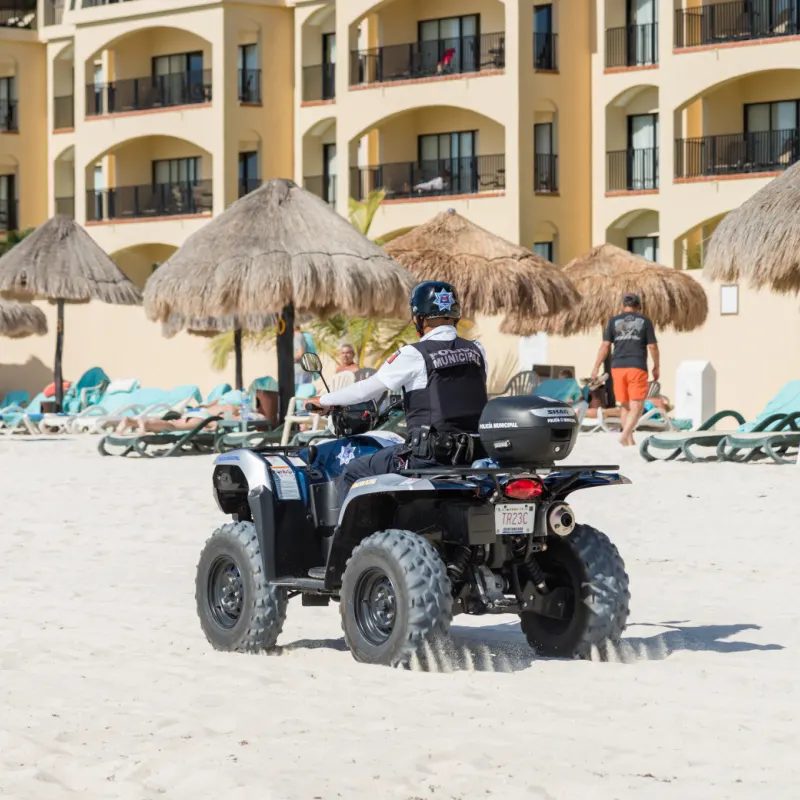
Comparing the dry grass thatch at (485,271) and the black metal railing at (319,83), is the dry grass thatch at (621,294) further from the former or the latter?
the black metal railing at (319,83)

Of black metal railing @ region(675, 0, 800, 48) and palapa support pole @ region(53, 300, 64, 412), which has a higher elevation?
black metal railing @ region(675, 0, 800, 48)

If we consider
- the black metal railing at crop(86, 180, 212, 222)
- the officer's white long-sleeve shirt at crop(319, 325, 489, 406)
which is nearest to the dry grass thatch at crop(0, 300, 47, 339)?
the black metal railing at crop(86, 180, 212, 222)

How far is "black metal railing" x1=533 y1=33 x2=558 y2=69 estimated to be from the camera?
127ft

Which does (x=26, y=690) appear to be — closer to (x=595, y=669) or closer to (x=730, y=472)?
(x=595, y=669)

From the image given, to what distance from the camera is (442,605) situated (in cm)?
649

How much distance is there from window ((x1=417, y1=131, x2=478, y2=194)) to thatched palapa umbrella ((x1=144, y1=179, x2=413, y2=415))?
19.7 m

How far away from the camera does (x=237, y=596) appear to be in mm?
7410

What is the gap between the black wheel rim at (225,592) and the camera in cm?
739

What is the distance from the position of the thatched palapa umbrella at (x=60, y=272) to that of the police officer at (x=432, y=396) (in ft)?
69.3

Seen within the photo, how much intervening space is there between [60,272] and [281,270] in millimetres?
9288

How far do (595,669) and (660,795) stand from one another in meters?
2.04

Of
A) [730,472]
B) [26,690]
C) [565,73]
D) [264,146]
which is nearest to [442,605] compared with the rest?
[26,690]

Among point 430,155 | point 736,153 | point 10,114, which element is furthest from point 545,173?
point 10,114

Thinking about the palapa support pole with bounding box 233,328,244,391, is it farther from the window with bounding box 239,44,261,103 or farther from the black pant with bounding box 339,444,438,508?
the black pant with bounding box 339,444,438,508
